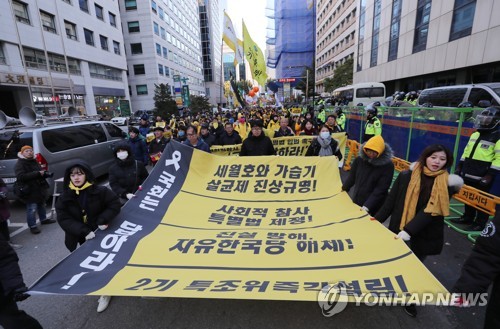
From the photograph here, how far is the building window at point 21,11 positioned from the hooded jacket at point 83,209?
25.7 m

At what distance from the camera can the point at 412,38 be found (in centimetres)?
2672

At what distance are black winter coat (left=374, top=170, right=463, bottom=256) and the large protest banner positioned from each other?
0.75ft

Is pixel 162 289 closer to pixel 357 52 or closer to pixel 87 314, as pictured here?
A: pixel 87 314

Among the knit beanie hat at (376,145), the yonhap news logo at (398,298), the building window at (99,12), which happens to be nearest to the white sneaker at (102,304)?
the yonhap news logo at (398,298)

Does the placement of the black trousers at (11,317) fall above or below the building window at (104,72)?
below

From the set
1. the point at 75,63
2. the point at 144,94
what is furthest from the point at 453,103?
the point at 144,94

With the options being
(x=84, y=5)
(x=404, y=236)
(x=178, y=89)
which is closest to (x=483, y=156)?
(x=404, y=236)

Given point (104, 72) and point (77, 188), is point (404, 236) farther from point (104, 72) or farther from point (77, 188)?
point (104, 72)

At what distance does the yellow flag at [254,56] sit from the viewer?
15492 mm

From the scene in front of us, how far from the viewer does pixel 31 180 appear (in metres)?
4.96

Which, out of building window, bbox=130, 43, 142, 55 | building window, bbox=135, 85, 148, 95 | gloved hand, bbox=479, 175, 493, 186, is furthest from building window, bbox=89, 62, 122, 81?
gloved hand, bbox=479, 175, 493, 186

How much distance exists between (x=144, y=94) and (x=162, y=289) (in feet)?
156

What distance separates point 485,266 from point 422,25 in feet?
102

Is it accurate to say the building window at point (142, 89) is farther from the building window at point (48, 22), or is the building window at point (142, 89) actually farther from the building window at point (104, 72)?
the building window at point (48, 22)
